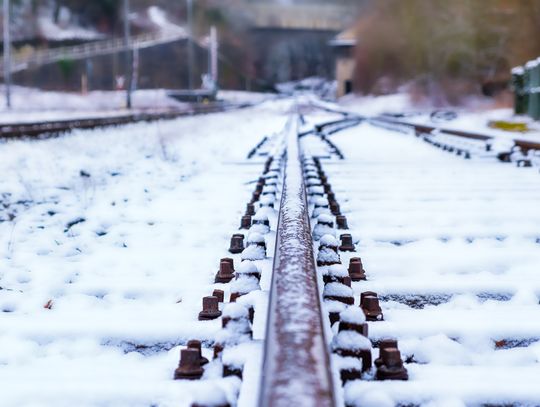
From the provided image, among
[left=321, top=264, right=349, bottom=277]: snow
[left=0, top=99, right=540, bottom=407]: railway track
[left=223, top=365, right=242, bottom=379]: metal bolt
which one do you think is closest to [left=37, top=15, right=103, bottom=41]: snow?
[left=0, top=99, right=540, bottom=407]: railway track

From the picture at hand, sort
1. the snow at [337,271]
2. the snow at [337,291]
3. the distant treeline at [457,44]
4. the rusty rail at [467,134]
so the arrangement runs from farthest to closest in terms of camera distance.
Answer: the distant treeline at [457,44] < the rusty rail at [467,134] < the snow at [337,271] < the snow at [337,291]

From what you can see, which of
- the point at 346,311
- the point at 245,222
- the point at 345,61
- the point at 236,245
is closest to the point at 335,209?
the point at 245,222

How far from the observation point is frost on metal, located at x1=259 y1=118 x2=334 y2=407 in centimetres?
126

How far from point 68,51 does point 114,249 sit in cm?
6963

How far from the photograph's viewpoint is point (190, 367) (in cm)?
178

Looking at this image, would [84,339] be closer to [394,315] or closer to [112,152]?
[394,315]

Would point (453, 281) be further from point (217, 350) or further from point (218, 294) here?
point (217, 350)

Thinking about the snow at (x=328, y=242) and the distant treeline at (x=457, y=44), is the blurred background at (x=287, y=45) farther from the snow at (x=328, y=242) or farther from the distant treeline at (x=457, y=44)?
the snow at (x=328, y=242)

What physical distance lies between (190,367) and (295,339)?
0.44m

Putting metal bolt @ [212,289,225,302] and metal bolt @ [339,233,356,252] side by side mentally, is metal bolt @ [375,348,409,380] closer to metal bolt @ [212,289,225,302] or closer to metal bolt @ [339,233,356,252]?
metal bolt @ [212,289,225,302]

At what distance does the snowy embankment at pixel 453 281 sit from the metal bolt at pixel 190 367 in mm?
453

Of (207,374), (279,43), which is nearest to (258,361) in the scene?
(207,374)

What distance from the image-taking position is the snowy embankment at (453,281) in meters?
1.73

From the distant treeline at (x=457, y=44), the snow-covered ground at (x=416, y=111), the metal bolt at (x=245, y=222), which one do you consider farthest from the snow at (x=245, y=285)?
the distant treeline at (x=457, y=44)
